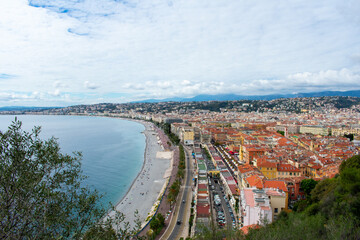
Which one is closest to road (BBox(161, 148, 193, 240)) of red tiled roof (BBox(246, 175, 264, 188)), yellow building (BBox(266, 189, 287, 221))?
red tiled roof (BBox(246, 175, 264, 188))

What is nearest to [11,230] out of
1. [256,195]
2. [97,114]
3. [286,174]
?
[256,195]

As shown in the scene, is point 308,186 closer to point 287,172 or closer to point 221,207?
point 287,172

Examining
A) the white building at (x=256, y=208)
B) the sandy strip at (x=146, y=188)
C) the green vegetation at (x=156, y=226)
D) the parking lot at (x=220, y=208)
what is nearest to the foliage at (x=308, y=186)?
the white building at (x=256, y=208)

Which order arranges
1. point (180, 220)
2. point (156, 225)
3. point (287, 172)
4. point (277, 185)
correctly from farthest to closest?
point (287, 172)
point (180, 220)
point (277, 185)
point (156, 225)

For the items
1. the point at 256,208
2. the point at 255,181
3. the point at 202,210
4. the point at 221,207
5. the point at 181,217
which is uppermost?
the point at 255,181

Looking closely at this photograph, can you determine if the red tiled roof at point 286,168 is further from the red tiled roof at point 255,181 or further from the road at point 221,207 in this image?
the red tiled roof at point 255,181

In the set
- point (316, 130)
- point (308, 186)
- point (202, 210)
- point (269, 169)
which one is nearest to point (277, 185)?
point (308, 186)

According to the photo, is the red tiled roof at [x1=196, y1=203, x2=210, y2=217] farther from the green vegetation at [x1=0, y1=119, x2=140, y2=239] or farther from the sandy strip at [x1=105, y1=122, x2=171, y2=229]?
the green vegetation at [x1=0, y1=119, x2=140, y2=239]
